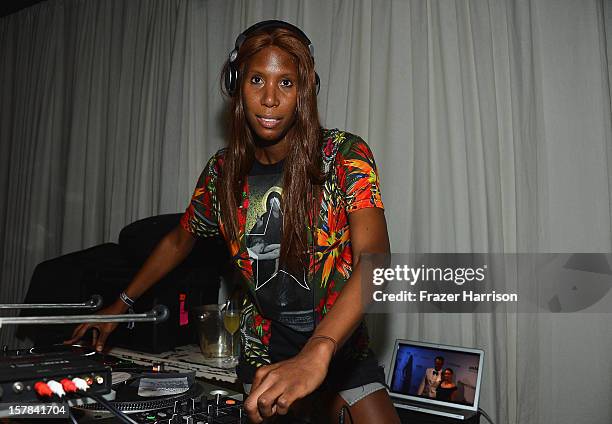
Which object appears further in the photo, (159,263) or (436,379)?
(436,379)

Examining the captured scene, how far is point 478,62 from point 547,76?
0.25 metres

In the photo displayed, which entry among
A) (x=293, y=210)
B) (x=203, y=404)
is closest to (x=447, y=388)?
(x=293, y=210)

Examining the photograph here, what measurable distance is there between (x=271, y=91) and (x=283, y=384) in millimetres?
810

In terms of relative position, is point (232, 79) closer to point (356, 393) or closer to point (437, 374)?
point (356, 393)

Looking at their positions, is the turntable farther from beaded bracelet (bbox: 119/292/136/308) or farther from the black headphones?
the black headphones

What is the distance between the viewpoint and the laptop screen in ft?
6.14

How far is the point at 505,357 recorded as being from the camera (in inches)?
81.2

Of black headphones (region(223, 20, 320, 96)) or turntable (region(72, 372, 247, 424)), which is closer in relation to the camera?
turntable (region(72, 372, 247, 424))

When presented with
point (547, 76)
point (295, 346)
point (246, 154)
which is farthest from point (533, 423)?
point (246, 154)

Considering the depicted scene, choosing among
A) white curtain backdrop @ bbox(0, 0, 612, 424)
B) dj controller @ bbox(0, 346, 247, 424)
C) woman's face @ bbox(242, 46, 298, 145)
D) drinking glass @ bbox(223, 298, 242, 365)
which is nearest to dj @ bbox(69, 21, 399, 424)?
woman's face @ bbox(242, 46, 298, 145)

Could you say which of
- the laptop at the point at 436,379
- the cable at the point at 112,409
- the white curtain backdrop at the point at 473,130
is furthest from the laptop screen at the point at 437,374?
the cable at the point at 112,409

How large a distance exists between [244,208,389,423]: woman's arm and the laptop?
0.77 meters

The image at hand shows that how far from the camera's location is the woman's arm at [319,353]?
847mm

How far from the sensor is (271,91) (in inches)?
57.1
